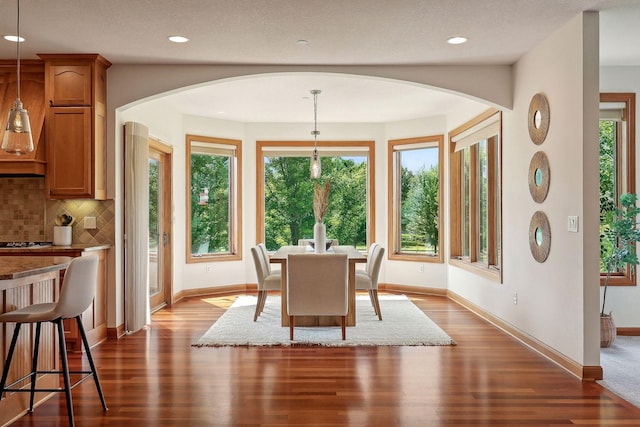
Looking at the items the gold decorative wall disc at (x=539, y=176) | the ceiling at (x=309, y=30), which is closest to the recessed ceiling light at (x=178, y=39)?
the ceiling at (x=309, y=30)

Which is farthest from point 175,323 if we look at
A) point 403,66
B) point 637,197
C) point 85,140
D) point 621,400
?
point 637,197

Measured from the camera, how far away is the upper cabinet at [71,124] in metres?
4.91

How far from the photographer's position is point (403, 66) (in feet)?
17.3

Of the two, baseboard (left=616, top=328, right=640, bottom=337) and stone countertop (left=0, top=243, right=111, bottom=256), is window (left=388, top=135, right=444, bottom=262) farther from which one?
stone countertop (left=0, top=243, right=111, bottom=256)

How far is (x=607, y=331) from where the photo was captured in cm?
471

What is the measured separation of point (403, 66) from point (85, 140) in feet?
10.1

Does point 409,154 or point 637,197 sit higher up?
point 409,154

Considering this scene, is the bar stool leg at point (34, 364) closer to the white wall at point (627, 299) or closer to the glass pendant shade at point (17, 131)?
the glass pendant shade at point (17, 131)

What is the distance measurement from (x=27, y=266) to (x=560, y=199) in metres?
3.72

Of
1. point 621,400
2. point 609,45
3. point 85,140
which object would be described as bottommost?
point 621,400

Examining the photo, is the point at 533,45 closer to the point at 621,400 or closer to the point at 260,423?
the point at 621,400

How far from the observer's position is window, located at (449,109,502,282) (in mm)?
6078

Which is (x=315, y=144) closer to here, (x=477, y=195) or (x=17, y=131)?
(x=477, y=195)

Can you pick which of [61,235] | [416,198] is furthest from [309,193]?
[61,235]
